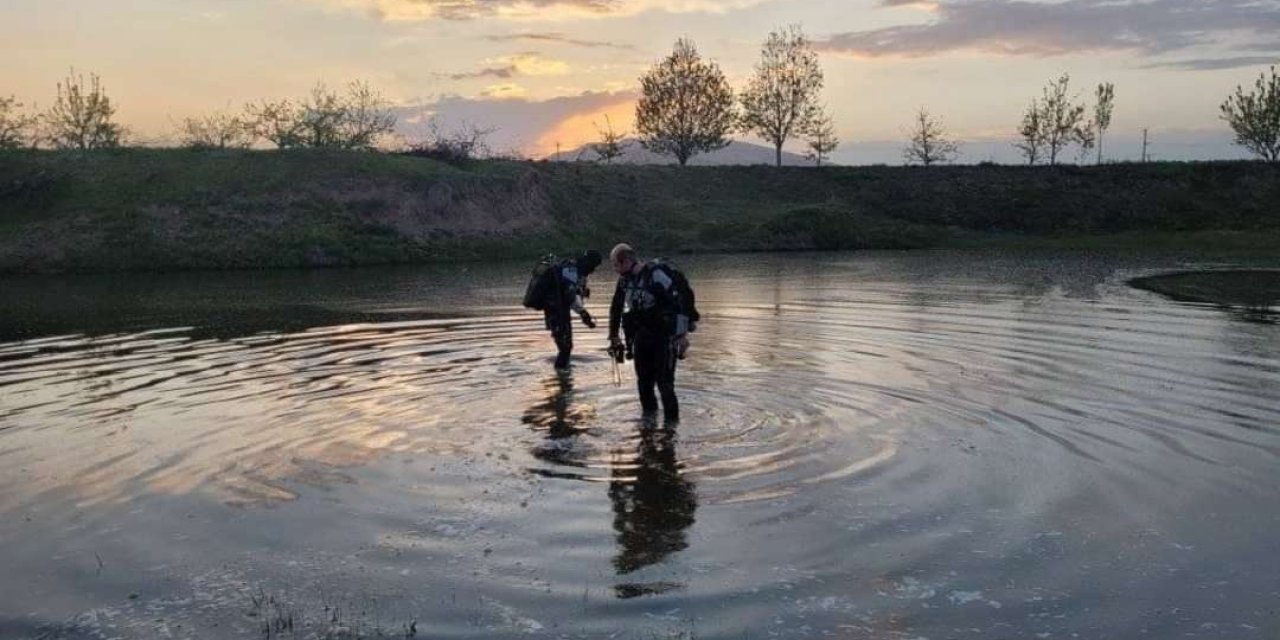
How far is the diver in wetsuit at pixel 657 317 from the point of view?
1180cm

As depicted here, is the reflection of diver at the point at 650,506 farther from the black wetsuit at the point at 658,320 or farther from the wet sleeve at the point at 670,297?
the wet sleeve at the point at 670,297

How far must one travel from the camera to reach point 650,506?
28.7 ft

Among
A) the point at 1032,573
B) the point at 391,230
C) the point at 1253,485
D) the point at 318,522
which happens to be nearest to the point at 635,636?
the point at 1032,573

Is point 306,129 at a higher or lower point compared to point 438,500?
higher

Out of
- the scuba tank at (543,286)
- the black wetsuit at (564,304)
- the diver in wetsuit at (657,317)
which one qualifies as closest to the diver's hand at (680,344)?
the diver in wetsuit at (657,317)

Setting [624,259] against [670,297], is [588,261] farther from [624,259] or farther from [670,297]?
[670,297]

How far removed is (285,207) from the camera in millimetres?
47594

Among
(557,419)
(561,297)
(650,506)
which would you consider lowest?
(650,506)

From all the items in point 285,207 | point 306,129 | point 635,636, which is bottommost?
point 635,636

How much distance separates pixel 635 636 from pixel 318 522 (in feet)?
11.3

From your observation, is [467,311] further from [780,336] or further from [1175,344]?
[1175,344]

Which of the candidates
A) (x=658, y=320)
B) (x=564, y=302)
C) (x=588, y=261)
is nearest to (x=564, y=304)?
(x=564, y=302)

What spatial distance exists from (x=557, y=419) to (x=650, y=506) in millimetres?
3635

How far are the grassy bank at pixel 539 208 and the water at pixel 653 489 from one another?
26894mm
